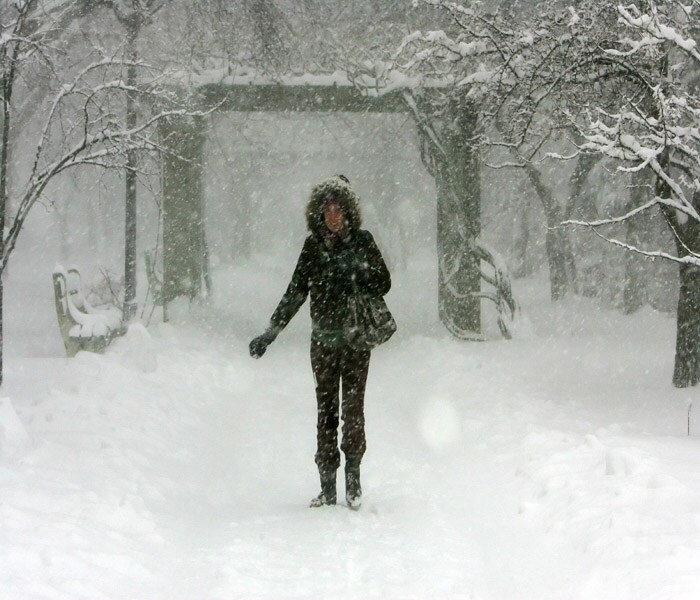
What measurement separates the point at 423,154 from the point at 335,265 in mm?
10271

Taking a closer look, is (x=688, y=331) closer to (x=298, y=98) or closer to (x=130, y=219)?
(x=298, y=98)

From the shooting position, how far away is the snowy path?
13.2ft

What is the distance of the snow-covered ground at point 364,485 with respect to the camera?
4.03m

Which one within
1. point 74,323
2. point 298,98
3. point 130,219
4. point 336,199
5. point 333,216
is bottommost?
point 74,323

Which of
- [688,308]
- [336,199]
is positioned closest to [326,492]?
[336,199]

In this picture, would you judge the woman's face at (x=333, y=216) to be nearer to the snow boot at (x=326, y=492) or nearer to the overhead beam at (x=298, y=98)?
the snow boot at (x=326, y=492)

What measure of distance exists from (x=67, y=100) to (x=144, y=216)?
21.0 meters

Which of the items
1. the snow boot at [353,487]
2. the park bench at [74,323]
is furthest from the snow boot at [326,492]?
the park bench at [74,323]

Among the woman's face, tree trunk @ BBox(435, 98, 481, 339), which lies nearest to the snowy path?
the woman's face

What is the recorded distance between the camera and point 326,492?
5.51m

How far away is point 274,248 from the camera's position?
49312 millimetres

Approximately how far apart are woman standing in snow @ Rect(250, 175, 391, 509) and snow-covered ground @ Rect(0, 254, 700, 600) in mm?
411

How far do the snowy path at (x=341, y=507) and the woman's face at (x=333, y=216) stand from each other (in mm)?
1976

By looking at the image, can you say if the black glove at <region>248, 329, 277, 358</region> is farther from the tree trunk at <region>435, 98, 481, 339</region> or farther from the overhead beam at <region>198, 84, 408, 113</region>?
the overhead beam at <region>198, 84, 408, 113</region>
